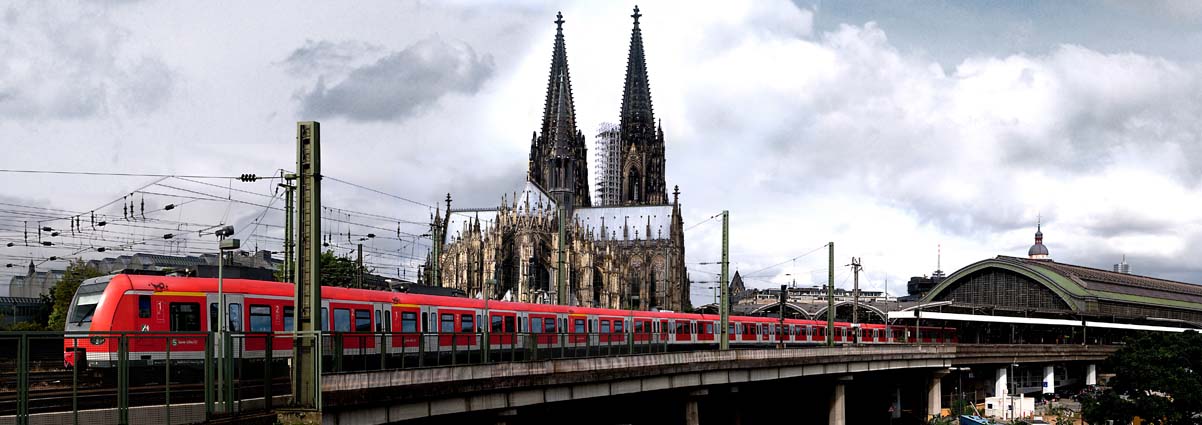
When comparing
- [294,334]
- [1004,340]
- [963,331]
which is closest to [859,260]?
[963,331]

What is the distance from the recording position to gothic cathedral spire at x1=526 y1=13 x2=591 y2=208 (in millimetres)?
183375

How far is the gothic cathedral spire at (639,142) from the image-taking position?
19325 centimetres

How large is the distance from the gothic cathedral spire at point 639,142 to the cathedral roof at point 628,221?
36.7ft

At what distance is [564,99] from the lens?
605ft

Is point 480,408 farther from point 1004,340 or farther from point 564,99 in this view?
point 564,99

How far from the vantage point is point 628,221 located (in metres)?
180

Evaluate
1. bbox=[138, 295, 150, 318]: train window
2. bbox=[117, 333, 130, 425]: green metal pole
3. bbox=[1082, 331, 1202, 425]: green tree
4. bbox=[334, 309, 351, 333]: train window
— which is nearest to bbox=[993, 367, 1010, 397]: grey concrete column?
bbox=[1082, 331, 1202, 425]: green tree

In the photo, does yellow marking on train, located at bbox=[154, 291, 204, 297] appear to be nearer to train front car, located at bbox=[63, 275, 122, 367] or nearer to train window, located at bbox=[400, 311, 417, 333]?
train front car, located at bbox=[63, 275, 122, 367]

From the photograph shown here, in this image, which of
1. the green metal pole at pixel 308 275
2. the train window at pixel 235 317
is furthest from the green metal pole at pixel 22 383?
the train window at pixel 235 317

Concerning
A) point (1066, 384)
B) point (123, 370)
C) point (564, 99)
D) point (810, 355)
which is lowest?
point (1066, 384)

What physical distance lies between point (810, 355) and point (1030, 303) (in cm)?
9632

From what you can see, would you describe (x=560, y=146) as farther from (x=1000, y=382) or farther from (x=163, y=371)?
(x=163, y=371)

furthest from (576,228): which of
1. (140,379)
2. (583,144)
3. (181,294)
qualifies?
(140,379)

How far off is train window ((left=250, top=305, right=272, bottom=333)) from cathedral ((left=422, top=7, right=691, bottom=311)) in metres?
89.2
